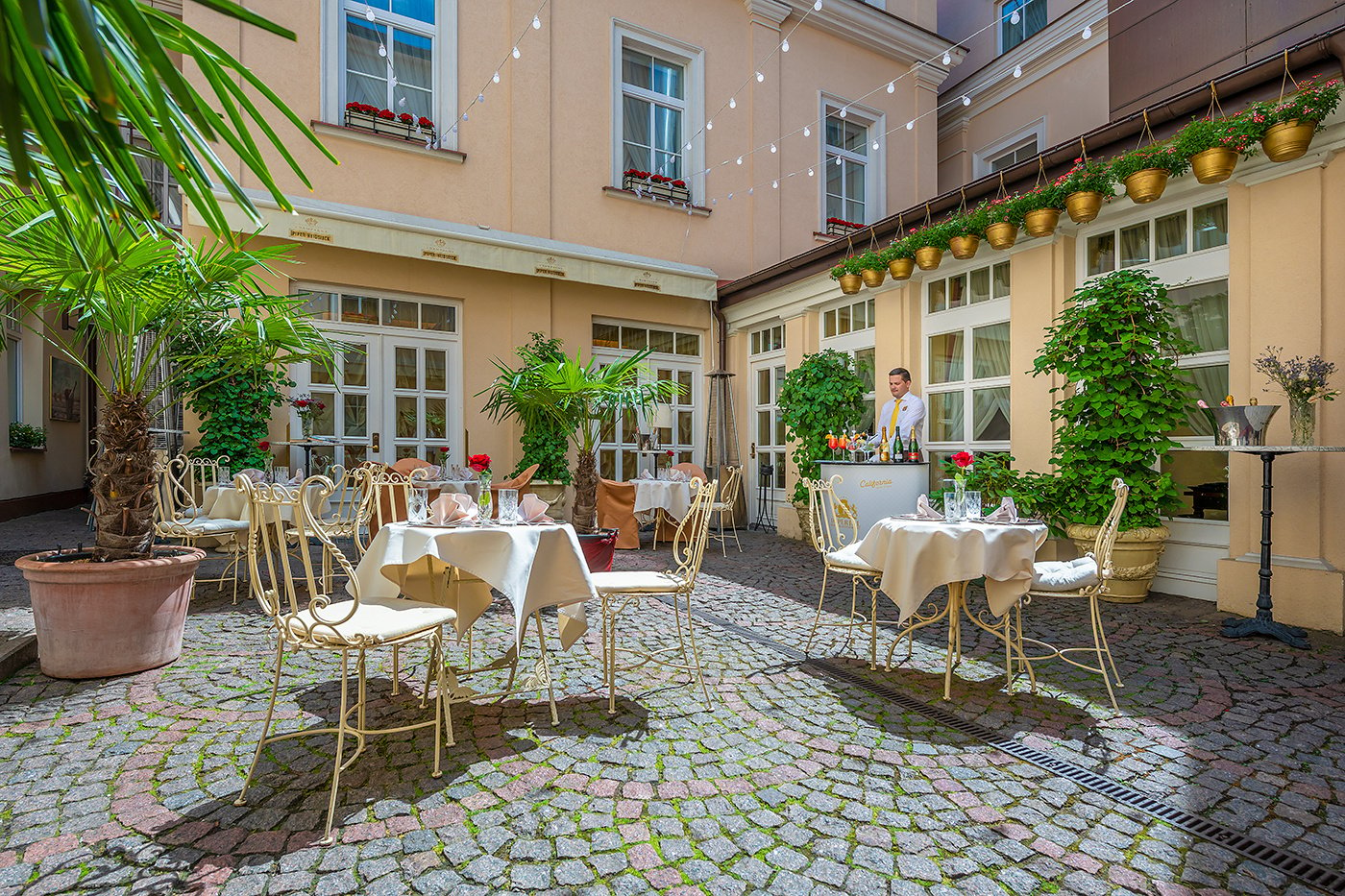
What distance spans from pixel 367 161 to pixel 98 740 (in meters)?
6.80

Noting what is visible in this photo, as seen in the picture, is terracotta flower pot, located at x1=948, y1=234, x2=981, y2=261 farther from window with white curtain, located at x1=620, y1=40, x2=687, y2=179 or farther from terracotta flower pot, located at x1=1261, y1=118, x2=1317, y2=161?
window with white curtain, located at x1=620, y1=40, x2=687, y2=179

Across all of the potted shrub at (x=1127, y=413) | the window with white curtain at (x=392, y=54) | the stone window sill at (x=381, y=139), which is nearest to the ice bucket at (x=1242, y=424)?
the potted shrub at (x=1127, y=413)

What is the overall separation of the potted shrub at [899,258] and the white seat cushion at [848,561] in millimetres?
3678

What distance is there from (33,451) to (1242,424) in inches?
530

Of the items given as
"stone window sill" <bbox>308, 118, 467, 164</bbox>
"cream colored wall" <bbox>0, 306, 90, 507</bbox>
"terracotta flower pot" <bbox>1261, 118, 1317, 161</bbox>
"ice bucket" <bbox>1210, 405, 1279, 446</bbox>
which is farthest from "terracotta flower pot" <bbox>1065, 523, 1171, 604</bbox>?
"cream colored wall" <bbox>0, 306, 90, 507</bbox>

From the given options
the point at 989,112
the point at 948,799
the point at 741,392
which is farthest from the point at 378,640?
the point at 989,112

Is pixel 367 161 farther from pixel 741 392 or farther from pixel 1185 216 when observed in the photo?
pixel 1185 216

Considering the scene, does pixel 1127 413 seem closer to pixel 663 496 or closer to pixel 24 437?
pixel 663 496

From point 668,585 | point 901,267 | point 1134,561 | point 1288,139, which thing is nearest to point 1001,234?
point 901,267

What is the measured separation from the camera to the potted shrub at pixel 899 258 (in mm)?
6473

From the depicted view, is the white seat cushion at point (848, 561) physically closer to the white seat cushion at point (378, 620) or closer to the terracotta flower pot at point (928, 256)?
the white seat cushion at point (378, 620)

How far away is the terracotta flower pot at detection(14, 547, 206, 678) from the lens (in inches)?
124

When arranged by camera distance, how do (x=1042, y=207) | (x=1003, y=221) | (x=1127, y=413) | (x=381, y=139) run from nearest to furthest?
(x=1127, y=413), (x=1042, y=207), (x=1003, y=221), (x=381, y=139)

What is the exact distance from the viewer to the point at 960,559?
3.12 metres
